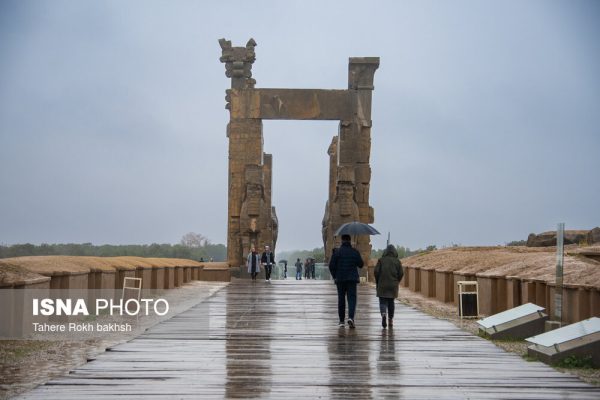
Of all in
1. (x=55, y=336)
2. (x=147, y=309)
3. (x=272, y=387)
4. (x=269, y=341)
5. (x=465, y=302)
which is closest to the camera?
(x=272, y=387)

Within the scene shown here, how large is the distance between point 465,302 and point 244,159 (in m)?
21.7

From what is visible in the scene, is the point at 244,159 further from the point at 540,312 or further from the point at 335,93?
the point at 540,312

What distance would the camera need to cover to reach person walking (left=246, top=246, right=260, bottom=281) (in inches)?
1414

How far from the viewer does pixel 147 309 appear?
1994 centimetres

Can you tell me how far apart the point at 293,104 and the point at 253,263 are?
22.0 feet

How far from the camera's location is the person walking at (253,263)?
3591 centimetres

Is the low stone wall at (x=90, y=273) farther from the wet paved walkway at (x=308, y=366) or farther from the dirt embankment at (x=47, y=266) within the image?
the wet paved walkway at (x=308, y=366)

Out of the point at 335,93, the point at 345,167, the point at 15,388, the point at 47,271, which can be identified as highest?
the point at 335,93

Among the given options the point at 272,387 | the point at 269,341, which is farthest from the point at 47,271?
the point at 272,387

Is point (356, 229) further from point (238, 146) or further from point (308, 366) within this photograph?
point (238, 146)

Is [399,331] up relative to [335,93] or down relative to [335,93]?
down

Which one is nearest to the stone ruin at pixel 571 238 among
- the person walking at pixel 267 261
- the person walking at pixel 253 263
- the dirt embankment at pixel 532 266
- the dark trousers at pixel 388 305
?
the dirt embankment at pixel 532 266

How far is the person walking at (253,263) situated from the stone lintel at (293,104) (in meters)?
5.71

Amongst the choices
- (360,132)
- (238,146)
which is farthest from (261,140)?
(360,132)
